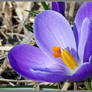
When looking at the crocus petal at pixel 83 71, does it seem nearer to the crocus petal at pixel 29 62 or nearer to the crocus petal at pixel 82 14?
the crocus petal at pixel 29 62

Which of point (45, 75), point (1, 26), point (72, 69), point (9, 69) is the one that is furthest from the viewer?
point (1, 26)

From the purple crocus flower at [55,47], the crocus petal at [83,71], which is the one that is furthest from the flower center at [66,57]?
the crocus petal at [83,71]

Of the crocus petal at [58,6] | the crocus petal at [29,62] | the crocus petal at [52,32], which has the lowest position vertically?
the crocus petal at [29,62]

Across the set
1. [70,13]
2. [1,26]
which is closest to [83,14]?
[70,13]

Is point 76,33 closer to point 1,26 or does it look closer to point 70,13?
point 70,13

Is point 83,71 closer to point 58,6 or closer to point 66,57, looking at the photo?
point 66,57

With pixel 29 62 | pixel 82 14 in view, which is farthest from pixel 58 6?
pixel 29 62
